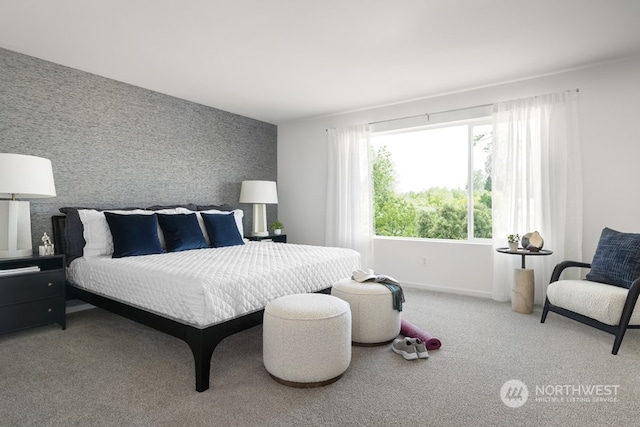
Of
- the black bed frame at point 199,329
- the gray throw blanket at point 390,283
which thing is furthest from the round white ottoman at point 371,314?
the black bed frame at point 199,329

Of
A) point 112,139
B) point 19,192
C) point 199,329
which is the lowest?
point 199,329

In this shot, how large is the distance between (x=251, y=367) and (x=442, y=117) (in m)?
3.76

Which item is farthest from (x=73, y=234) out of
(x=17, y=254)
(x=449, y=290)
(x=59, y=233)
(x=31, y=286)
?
(x=449, y=290)

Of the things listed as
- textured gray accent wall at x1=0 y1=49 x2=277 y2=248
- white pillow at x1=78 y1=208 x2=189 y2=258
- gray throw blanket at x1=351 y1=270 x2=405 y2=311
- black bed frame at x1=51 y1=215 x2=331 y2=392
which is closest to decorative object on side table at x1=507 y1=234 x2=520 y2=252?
gray throw blanket at x1=351 y1=270 x2=405 y2=311

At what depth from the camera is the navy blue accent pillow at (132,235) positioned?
129 inches

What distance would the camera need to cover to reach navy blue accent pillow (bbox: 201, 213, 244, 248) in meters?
4.07

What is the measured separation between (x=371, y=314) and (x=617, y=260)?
2.14 meters

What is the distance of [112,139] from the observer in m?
3.91

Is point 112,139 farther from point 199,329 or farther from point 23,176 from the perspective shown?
point 199,329

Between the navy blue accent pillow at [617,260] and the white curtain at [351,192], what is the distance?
2.60 metres

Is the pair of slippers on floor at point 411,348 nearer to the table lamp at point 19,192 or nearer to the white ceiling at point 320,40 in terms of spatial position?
the white ceiling at point 320,40

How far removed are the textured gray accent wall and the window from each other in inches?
89.6

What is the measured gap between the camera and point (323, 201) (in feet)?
18.4

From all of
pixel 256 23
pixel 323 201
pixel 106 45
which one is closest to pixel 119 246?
pixel 106 45
